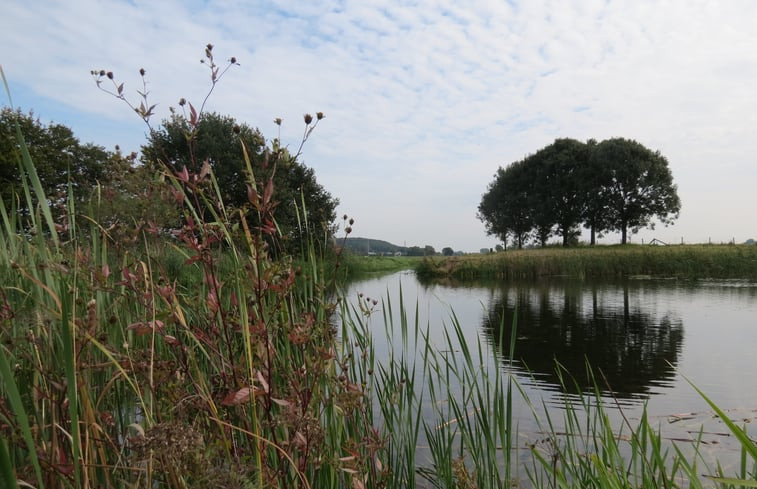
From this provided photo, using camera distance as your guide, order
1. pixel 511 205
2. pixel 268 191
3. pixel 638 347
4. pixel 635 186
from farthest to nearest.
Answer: pixel 511 205 < pixel 635 186 < pixel 638 347 < pixel 268 191

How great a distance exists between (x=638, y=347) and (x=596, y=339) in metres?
0.86

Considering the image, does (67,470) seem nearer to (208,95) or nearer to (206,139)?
(208,95)

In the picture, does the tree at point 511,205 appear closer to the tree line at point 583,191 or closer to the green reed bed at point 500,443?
the tree line at point 583,191

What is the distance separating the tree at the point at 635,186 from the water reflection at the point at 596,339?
72.9 feet

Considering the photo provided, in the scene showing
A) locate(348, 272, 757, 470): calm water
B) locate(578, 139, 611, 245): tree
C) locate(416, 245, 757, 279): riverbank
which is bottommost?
locate(348, 272, 757, 470): calm water

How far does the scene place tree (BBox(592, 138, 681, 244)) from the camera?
34.5 m

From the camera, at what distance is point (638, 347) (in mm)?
8398

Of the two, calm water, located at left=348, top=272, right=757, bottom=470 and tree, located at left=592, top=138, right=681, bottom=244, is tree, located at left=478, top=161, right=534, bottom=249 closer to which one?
tree, located at left=592, top=138, right=681, bottom=244

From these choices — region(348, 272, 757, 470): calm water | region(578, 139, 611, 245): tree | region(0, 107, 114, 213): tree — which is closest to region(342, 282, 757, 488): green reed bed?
region(348, 272, 757, 470): calm water

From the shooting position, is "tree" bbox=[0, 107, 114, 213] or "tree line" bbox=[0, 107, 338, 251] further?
"tree" bbox=[0, 107, 114, 213]

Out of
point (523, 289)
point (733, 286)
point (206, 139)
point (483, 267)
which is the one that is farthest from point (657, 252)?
point (206, 139)

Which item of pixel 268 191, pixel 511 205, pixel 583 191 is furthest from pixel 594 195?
pixel 268 191

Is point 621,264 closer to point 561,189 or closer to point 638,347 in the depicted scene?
point 561,189

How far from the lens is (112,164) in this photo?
2559 mm
